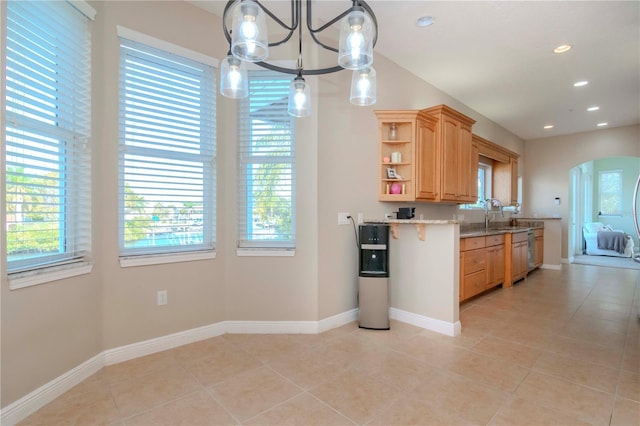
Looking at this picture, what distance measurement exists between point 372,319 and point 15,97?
3.08m

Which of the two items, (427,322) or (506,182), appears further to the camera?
(506,182)

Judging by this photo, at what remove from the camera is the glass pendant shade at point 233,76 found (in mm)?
1639

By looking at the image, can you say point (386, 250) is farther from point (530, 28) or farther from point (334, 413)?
point (530, 28)

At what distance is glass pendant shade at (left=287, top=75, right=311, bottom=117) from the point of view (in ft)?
6.12

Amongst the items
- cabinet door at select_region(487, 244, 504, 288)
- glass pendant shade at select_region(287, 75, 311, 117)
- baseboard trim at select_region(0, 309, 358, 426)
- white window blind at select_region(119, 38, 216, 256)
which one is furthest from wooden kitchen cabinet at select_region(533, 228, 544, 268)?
white window blind at select_region(119, 38, 216, 256)

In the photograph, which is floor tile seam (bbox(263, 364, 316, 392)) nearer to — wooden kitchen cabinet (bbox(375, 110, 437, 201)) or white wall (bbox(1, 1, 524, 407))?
white wall (bbox(1, 1, 524, 407))

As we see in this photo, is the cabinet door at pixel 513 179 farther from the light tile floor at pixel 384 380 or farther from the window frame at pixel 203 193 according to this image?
the window frame at pixel 203 193

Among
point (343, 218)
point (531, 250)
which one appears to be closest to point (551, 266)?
point (531, 250)

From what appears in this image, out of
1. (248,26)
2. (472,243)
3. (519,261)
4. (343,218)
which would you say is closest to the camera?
(248,26)

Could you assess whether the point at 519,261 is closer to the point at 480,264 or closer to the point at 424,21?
the point at 480,264

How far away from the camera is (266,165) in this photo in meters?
2.96

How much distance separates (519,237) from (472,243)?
Answer: 5.84ft

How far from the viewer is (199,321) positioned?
2785 mm

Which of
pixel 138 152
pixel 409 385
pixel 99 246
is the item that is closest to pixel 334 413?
pixel 409 385
